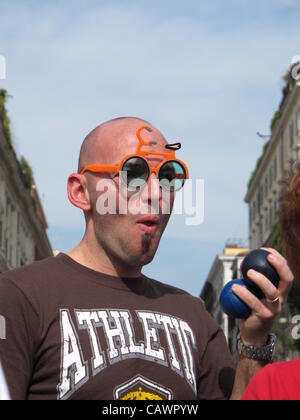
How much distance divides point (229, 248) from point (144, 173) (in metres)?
95.8

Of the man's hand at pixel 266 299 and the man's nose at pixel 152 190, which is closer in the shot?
the man's hand at pixel 266 299

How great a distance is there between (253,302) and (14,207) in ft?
142

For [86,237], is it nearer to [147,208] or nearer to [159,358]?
[147,208]

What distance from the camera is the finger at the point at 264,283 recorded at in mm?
2646

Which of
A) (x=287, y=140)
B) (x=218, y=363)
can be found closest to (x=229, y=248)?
(x=287, y=140)

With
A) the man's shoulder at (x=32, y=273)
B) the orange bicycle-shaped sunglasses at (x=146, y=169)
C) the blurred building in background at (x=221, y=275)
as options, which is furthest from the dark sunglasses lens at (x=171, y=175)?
the blurred building in background at (x=221, y=275)

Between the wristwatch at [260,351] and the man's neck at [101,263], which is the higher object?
the man's neck at [101,263]

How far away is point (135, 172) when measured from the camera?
331cm

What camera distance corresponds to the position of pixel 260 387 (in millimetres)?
2207

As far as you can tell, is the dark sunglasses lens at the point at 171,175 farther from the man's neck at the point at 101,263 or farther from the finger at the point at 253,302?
the finger at the point at 253,302

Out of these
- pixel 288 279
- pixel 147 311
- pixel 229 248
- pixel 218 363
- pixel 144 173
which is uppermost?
pixel 144 173

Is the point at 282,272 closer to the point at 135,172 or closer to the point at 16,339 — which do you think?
the point at 135,172

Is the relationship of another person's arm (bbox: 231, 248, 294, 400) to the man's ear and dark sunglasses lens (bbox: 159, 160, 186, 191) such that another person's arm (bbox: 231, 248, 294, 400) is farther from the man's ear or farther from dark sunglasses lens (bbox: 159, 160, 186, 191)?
the man's ear

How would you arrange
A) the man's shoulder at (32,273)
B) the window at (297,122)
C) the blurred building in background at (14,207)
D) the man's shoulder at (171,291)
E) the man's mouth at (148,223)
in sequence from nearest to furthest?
the man's shoulder at (32,273) < the man's mouth at (148,223) < the man's shoulder at (171,291) < the blurred building in background at (14,207) < the window at (297,122)
